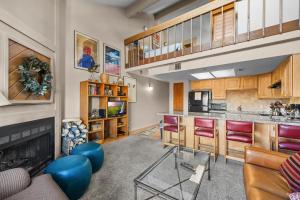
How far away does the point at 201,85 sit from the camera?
4957 millimetres

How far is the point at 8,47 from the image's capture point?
1.71 m

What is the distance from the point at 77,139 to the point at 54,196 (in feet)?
7.09

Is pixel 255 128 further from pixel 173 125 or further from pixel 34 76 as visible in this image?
pixel 34 76

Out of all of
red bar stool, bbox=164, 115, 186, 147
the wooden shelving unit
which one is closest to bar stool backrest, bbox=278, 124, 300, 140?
red bar stool, bbox=164, 115, 186, 147

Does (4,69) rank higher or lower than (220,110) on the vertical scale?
higher

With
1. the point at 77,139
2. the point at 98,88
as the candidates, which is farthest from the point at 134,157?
the point at 98,88

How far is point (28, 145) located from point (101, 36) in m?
3.49

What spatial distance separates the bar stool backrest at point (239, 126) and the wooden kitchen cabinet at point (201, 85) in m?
2.46

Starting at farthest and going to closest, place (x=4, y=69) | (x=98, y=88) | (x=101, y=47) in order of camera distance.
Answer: (x=101, y=47) < (x=98, y=88) < (x=4, y=69)

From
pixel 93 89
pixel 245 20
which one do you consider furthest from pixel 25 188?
pixel 245 20

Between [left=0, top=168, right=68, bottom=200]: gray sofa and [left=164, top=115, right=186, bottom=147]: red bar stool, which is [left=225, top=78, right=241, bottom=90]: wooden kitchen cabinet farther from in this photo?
[left=0, top=168, right=68, bottom=200]: gray sofa

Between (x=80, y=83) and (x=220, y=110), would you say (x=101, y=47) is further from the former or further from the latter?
(x=220, y=110)

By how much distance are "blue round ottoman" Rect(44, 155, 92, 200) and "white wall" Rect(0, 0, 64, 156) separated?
2.92ft

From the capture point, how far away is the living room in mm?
1642
